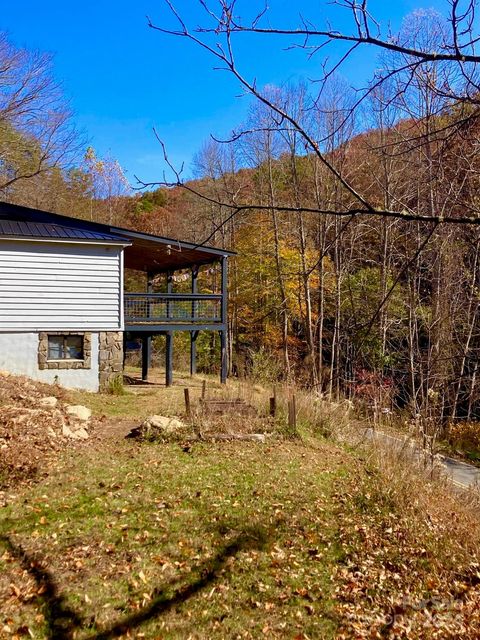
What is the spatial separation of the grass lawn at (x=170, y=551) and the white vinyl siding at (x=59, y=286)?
6248mm

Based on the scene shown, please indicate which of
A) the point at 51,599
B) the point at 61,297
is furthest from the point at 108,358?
the point at 51,599

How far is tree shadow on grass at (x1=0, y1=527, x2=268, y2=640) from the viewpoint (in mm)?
3459

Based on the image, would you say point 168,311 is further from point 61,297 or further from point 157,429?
point 157,429

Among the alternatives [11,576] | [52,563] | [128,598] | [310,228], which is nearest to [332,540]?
[128,598]

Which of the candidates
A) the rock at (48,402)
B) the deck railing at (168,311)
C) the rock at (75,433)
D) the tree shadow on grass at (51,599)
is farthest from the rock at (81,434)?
the deck railing at (168,311)

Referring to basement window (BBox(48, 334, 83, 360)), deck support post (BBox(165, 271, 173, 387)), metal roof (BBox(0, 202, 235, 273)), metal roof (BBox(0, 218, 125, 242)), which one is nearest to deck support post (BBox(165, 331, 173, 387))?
deck support post (BBox(165, 271, 173, 387))

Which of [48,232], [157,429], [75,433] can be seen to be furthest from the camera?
[48,232]

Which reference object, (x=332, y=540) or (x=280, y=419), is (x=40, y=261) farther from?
(x=332, y=540)

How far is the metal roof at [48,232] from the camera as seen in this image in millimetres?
11938

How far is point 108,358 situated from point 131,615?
32.1ft

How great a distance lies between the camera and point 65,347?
41.8ft

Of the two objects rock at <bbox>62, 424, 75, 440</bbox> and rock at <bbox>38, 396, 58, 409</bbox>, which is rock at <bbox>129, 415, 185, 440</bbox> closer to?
rock at <bbox>62, 424, 75, 440</bbox>

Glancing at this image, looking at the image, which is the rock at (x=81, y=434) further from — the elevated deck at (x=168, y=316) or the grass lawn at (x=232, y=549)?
the elevated deck at (x=168, y=316)

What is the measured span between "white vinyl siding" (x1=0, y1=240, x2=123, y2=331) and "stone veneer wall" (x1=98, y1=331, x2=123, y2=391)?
0.24 m
